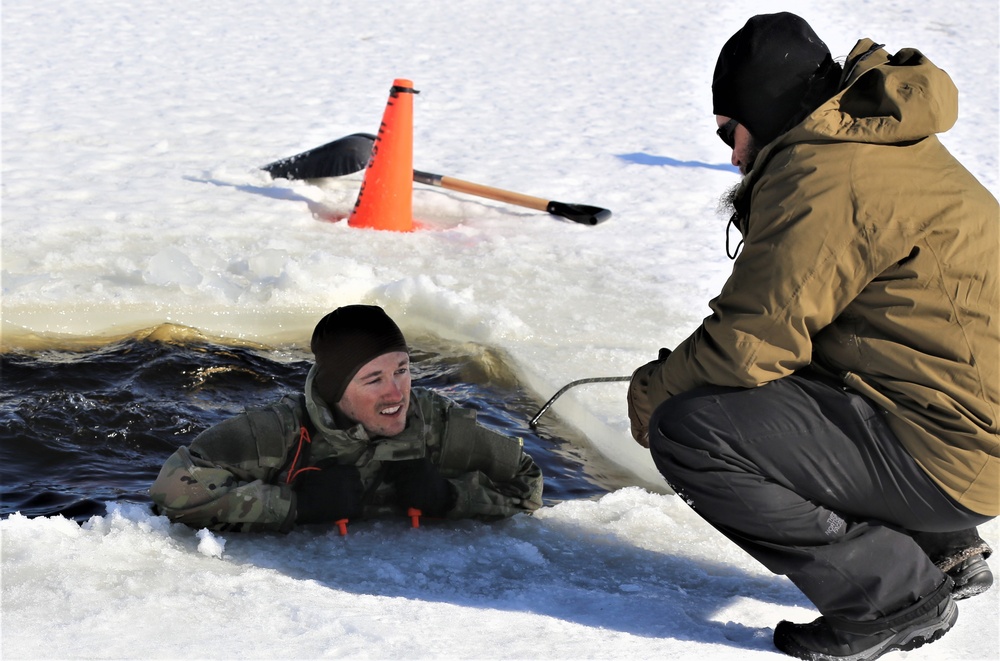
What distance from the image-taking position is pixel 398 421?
356cm

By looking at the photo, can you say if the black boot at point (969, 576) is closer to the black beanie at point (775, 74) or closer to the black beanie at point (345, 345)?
the black beanie at point (775, 74)

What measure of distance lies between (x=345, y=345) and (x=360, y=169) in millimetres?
4143

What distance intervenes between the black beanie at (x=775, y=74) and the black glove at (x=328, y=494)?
1.64m

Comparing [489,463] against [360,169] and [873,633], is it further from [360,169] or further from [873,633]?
[360,169]

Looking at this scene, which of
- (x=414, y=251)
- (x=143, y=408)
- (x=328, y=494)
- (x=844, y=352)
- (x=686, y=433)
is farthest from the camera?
(x=414, y=251)

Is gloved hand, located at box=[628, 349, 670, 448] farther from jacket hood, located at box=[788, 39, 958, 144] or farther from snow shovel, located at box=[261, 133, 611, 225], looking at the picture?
snow shovel, located at box=[261, 133, 611, 225]

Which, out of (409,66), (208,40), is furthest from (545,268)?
(208,40)

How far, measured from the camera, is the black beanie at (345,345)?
3518 mm

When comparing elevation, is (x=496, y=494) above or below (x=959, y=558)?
below

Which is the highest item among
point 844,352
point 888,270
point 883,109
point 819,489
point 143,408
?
point 883,109

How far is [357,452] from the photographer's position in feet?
11.6

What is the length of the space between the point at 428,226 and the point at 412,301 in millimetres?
1648

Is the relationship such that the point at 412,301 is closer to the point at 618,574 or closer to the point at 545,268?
the point at 545,268

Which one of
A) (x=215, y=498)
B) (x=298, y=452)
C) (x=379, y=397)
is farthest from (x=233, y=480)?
(x=379, y=397)
